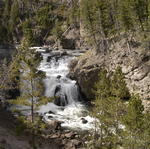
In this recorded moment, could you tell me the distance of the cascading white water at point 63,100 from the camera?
3953cm

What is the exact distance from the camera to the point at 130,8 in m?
50.1

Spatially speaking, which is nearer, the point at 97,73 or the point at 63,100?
the point at 97,73

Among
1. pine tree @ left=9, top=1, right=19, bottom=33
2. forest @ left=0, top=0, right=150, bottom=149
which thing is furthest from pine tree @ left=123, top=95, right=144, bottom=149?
pine tree @ left=9, top=1, right=19, bottom=33

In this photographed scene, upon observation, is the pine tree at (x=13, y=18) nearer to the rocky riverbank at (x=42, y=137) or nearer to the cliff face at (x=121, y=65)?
the cliff face at (x=121, y=65)

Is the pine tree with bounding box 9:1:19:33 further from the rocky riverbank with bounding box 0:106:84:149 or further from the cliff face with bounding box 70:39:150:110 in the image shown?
the rocky riverbank with bounding box 0:106:84:149

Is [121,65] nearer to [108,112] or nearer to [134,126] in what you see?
[108,112]

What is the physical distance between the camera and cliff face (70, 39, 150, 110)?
134ft

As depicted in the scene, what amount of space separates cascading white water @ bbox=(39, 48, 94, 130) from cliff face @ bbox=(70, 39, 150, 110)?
248cm

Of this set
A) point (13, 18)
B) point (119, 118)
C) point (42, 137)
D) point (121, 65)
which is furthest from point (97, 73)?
point (13, 18)

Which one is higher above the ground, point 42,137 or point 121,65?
point 121,65

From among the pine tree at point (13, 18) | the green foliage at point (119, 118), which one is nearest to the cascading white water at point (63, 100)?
the green foliage at point (119, 118)

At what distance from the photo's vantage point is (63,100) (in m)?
48.7

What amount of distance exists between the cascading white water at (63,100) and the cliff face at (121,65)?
2.48 m

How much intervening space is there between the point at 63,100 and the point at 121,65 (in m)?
13.1
